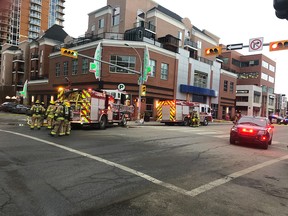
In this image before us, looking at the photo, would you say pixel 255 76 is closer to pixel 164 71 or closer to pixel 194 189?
pixel 164 71

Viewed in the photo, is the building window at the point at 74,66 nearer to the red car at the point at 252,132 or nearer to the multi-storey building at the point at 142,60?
the multi-storey building at the point at 142,60

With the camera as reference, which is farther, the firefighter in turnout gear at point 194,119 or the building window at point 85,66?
the building window at point 85,66

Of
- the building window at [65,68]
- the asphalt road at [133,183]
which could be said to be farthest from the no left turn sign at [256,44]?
the building window at [65,68]

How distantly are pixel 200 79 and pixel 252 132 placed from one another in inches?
1315

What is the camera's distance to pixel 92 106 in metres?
17.0

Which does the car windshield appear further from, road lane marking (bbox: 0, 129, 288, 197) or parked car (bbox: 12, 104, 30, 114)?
parked car (bbox: 12, 104, 30, 114)

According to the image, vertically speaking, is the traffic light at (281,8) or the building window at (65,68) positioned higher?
the building window at (65,68)

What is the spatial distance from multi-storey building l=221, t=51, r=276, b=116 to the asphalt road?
63.5 meters

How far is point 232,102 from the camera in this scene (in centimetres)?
5472

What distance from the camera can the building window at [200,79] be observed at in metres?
44.0

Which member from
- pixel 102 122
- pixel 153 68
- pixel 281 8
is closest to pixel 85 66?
pixel 153 68

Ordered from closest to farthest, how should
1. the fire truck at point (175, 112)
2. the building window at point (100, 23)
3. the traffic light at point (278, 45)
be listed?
the traffic light at point (278, 45) < the fire truck at point (175, 112) < the building window at point (100, 23)

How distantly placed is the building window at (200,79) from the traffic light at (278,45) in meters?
28.7

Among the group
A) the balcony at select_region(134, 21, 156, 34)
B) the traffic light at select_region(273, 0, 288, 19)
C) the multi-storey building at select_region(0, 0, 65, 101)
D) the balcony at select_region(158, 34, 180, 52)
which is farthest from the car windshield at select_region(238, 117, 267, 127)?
the multi-storey building at select_region(0, 0, 65, 101)
